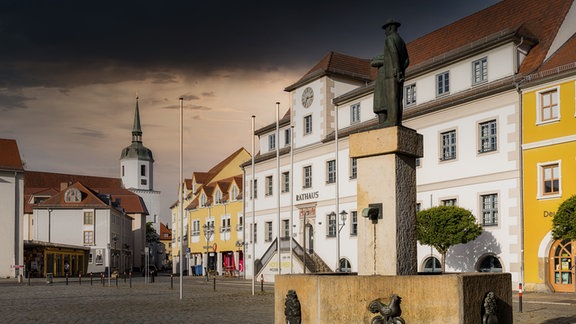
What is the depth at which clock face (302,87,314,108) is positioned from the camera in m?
46.7

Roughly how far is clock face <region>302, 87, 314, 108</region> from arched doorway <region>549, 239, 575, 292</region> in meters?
21.4

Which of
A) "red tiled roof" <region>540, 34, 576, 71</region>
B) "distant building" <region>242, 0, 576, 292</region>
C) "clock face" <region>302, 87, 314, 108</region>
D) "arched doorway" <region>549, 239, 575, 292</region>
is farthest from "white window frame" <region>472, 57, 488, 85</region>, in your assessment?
"clock face" <region>302, 87, 314, 108</region>

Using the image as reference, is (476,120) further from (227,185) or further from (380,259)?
(227,185)

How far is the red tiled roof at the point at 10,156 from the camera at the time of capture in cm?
6543

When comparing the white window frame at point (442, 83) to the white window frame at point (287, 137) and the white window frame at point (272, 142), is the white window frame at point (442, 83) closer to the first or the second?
the white window frame at point (287, 137)

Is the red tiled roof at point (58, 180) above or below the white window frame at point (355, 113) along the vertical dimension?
below

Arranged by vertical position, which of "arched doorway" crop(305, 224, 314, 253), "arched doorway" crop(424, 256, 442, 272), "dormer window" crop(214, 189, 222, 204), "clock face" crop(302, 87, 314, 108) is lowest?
"arched doorway" crop(424, 256, 442, 272)

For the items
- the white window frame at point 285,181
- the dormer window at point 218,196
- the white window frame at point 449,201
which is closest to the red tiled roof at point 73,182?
the dormer window at point 218,196

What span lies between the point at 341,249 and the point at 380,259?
30.8 m

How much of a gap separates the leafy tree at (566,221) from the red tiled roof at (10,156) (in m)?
52.9

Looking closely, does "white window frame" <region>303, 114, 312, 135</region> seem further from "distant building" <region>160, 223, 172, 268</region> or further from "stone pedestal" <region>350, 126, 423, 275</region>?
"distant building" <region>160, 223, 172, 268</region>

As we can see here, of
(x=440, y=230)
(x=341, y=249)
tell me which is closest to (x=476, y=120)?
(x=440, y=230)

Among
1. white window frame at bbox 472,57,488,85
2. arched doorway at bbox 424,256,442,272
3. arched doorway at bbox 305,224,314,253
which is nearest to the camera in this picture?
white window frame at bbox 472,57,488,85

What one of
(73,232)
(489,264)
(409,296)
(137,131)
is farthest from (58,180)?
(409,296)
